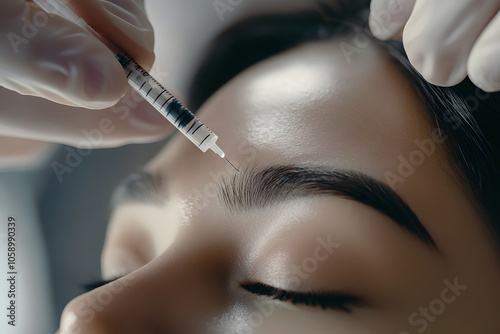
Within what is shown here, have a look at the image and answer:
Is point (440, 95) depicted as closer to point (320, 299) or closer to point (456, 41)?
point (456, 41)

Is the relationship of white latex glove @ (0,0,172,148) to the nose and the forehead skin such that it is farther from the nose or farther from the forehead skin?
the nose

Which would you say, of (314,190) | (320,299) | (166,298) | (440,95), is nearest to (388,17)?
(440,95)

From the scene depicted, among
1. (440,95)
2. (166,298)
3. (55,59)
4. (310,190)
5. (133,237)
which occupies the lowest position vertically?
(133,237)

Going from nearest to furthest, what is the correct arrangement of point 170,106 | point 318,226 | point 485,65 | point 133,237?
point 485,65 → point 318,226 → point 170,106 → point 133,237

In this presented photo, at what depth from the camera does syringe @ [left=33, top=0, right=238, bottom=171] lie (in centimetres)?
70

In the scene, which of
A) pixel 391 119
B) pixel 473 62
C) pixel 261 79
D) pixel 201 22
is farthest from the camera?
pixel 201 22

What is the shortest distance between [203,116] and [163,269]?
11.2 inches

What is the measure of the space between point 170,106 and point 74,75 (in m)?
0.15

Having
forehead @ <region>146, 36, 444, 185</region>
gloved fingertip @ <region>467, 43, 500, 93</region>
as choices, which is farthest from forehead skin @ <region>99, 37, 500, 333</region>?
gloved fingertip @ <region>467, 43, 500, 93</region>

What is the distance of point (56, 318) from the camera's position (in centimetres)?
92

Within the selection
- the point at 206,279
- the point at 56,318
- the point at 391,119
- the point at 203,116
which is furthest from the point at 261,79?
the point at 56,318

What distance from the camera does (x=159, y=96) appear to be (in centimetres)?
73

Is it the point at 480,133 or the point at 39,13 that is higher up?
the point at 480,133

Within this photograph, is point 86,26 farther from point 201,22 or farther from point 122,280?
point 122,280
